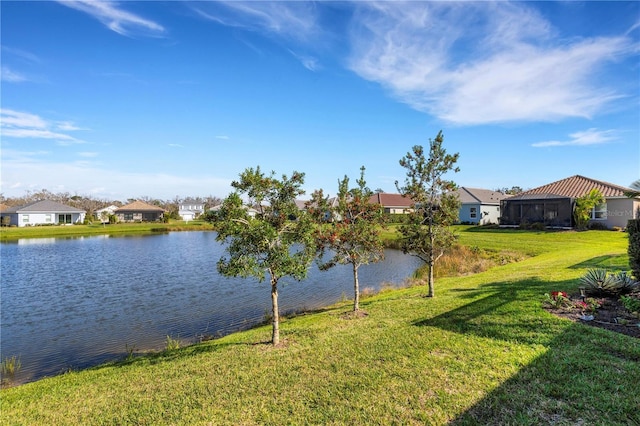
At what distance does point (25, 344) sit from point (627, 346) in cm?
1669

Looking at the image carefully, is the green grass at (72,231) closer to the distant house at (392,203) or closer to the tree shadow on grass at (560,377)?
the distant house at (392,203)

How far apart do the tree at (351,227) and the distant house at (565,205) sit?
87.9 feet

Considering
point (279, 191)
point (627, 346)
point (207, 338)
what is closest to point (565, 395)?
point (627, 346)

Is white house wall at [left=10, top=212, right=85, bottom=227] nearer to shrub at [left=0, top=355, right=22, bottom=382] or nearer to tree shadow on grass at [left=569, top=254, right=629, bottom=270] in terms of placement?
shrub at [left=0, top=355, right=22, bottom=382]

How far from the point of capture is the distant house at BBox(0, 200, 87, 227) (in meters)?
66.3

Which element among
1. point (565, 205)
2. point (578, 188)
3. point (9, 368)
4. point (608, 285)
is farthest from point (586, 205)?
point (9, 368)

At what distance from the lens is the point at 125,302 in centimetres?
1661

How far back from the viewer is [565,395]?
4.95m

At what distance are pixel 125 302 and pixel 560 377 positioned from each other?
17.2 meters

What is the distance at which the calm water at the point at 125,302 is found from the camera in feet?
38.5

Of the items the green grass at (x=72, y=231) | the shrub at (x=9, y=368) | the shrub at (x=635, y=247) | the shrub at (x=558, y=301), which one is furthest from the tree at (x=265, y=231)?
the green grass at (x=72, y=231)

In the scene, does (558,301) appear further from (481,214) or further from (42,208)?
(42,208)

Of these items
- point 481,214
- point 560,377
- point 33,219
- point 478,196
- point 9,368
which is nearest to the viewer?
point 560,377

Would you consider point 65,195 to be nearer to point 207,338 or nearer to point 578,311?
point 207,338
